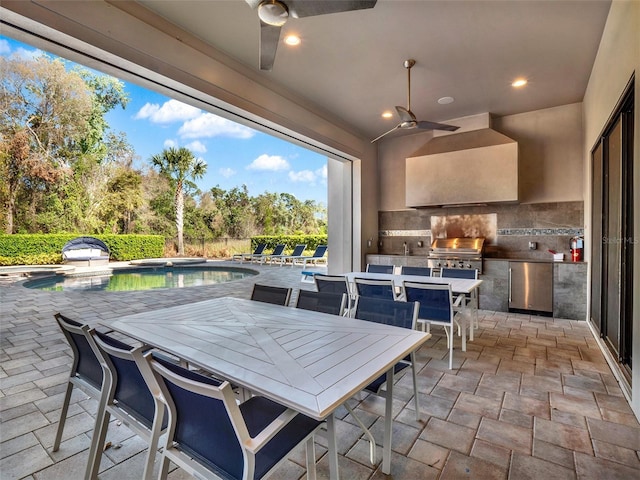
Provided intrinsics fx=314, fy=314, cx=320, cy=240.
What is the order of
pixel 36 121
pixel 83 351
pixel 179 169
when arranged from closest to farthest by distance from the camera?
pixel 83 351 → pixel 36 121 → pixel 179 169

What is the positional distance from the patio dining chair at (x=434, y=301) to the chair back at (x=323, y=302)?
92 cm

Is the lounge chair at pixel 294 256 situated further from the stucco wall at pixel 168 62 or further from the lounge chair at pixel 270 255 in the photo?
the stucco wall at pixel 168 62

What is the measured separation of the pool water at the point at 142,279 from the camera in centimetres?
722

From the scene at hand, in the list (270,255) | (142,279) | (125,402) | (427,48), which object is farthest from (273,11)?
(270,255)

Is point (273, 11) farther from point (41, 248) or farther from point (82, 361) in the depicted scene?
point (41, 248)

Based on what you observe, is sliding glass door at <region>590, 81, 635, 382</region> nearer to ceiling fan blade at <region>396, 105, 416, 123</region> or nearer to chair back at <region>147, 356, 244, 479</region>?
ceiling fan blade at <region>396, 105, 416, 123</region>

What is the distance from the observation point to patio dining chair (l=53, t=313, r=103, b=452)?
1.46 metres

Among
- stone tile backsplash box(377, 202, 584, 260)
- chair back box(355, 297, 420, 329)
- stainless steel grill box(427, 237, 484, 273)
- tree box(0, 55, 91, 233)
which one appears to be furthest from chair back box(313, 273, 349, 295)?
tree box(0, 55, 91, 233)

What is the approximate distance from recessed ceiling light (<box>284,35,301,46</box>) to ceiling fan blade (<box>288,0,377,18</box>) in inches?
51.6

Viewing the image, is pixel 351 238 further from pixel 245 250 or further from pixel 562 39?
pixel 245 250

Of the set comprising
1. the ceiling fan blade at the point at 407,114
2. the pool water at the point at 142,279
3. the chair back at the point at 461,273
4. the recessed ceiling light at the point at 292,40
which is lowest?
the pool water at the point at 142,279

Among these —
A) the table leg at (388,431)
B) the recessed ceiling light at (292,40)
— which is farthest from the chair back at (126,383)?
the recessed ceiling light at (292,40)

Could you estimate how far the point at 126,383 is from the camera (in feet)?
4.58

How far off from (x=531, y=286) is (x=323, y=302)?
3858 millimetres
